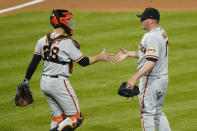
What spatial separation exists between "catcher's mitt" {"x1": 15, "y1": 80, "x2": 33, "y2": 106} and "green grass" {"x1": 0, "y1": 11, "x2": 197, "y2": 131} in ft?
3.19

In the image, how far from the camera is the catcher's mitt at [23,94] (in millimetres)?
6762

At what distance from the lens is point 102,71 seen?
1024cm

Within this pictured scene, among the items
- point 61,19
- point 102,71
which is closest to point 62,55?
point 61,19

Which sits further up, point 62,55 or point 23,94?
point 62,55

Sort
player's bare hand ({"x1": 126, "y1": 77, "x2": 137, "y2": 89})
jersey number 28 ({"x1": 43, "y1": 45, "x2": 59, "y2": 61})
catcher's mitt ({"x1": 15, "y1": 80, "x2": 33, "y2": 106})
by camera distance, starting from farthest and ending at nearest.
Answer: catcher's mitt ({"x1": 15, "y1": 80, "x2": 33, "y2": 106}) < jersey number 28 ({"x1": 43, "y1": 45, "x2": 59, "y2": 61}) < player's bare hand ({"x1": 126, "y1": 77, "x2": 137, "y2": 89})

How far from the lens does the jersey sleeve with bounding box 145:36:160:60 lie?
20.7 feet

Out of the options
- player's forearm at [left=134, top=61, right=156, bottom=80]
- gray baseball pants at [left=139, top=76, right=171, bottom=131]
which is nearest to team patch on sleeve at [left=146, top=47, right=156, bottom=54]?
player's forearm at [left=134, top=61, right=156, bottom=80]

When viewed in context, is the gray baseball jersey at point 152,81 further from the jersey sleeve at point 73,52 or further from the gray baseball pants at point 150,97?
the jersey sleeve at point 73,52

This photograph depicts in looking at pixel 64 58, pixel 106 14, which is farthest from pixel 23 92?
pixel 106 14

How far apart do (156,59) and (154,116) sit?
96cm

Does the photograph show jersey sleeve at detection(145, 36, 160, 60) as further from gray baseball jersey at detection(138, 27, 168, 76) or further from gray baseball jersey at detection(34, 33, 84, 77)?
gray baseball jersey at detection(34, 33, 84, 77)

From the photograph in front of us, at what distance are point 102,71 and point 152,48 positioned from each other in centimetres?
399

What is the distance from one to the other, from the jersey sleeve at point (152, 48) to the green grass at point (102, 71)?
1.72m

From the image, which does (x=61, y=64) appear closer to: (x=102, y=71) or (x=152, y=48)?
(x=152, y=48)
